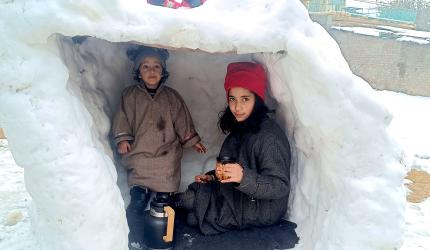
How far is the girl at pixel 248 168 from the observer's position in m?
2.09

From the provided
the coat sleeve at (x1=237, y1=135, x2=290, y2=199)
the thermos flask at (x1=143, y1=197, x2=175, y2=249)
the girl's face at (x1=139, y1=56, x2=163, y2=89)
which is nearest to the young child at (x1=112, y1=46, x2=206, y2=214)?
the girl's face at (x1=139, y1=56, x2=163, y2=89)

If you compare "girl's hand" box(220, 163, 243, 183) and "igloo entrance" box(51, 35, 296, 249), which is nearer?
"girl's hand" box(220, 163, 243, 183)

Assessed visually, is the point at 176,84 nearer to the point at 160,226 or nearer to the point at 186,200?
the point at 186,200

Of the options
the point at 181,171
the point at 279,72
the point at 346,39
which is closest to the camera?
the point at 279,72

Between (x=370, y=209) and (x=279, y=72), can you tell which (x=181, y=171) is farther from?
(x=370, y=209)

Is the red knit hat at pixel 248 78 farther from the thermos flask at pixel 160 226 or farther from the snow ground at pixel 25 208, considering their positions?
the thermos flask at pixel 160 226

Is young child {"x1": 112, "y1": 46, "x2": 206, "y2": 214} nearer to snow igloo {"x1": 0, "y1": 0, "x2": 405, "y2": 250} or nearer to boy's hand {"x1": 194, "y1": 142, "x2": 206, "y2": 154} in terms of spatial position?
boy's hand {"x1": 194, "y1": 142, "x2": 206, "y2": 154}

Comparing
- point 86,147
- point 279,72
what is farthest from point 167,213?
point 279,72

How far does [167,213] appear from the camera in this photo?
212 cm

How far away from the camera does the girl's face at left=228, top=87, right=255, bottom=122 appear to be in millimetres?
2188

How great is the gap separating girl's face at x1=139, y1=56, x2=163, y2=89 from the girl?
464mm

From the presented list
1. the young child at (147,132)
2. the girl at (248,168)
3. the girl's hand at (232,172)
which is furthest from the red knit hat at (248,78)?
the young child at (147,132)

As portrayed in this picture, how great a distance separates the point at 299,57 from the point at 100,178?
0.88m

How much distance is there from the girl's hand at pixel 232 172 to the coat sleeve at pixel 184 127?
0.65m
